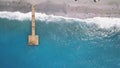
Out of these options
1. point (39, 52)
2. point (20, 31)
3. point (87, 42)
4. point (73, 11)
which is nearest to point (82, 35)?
point (87, 42)

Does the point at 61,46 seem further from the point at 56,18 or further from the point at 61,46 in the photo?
the point at 56,18

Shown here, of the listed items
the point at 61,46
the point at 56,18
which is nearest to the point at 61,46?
the point at 61,46

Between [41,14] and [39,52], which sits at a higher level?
[41,14]

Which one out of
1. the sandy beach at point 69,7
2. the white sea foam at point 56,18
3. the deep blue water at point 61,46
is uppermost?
the sandy beach at point 69,7

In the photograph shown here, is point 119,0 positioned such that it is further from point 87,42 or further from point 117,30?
point 87,42

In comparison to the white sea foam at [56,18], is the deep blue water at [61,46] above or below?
below

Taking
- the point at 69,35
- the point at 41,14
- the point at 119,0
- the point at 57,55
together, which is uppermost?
the point at 119,0
